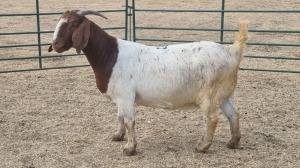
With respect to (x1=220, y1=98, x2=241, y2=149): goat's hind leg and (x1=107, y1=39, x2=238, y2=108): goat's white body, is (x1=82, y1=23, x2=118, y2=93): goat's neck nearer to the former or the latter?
(x1=107, y1=39, x2=238, y2=108): goat's white body

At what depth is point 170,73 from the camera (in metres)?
4.62

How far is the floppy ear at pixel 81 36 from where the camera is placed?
4.57m

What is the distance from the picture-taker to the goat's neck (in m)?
4.73

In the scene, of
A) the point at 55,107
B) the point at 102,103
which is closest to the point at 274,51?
the point at 102,103

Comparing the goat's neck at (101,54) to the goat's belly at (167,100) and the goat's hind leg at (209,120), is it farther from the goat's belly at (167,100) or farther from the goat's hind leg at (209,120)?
the goat's hind leg at (209,120)

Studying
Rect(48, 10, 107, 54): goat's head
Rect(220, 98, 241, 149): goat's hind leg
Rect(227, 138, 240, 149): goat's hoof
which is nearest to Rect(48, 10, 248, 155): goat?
Rect(48, 10, 107, 54): goat's head

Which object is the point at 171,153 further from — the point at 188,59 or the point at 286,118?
the point at 286,118

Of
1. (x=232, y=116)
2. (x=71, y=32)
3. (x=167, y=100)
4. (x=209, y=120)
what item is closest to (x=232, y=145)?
(x=232, y=116)

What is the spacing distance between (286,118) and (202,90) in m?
1.92

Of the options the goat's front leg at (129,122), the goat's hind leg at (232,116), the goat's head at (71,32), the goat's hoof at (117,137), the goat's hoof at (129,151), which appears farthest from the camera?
the goat's hoof at (117,137)

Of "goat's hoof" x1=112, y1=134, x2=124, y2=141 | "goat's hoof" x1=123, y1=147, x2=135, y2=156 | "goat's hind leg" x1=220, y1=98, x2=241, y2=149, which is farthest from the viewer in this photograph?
"goat's hoof" x1=112, y1=134, x2=124, y2=141

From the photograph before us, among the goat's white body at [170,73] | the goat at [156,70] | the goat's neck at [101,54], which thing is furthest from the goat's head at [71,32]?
the goat's white body at [170,73]

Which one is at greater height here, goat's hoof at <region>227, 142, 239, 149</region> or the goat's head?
the goat's head

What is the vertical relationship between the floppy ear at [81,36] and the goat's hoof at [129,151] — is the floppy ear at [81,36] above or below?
above
